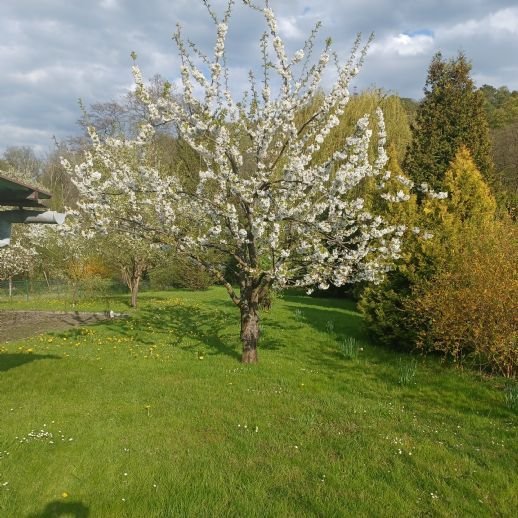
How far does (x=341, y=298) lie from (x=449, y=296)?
13522 millimetres

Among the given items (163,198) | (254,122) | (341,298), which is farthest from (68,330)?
(341,298)

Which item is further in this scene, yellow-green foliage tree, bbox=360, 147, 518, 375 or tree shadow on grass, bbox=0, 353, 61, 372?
tree shadow on grass, bbox=0, 353, 61, 372

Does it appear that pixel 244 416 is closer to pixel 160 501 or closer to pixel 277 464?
pixel 277 464

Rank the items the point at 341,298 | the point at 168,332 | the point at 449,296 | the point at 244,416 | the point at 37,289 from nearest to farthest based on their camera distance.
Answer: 1. the point at 244,416
2. the point at 449,296
3. the point at 168,332
4. the point at 341,298
5. the point at 37,289

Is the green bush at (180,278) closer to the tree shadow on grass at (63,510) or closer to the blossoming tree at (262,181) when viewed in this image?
the blossoming tree at (262,181)

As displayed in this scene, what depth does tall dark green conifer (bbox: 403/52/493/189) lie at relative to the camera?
13570 millimetres

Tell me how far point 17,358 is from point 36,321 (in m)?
5.99

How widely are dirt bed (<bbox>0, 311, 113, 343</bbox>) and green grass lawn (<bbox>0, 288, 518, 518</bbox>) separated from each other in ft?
10.1

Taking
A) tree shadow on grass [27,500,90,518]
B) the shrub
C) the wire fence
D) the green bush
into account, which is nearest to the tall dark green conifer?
the shrub

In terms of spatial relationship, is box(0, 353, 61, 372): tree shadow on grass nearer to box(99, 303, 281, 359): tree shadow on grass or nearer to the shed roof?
box(99, 303, 281, 359): tree shadow on grass

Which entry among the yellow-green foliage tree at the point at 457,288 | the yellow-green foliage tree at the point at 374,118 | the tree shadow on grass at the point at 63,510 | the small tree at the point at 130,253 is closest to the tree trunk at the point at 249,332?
the yellow-green foliage tree at the point at 457,288

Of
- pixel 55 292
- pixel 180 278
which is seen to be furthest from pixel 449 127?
Result: pixel 55 292

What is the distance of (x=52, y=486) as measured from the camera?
13.0ft

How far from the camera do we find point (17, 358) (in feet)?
29.3
